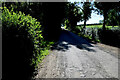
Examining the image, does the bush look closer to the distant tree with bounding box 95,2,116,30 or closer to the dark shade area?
the dark shade area

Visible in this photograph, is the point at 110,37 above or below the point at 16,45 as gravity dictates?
above

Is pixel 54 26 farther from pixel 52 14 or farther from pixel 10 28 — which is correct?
pixel 10 28

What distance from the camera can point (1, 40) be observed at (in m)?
3.19

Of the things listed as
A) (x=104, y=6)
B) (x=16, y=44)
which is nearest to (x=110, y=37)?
(x=104, y=6)

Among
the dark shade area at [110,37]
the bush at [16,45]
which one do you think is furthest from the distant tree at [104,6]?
the bush at [16,45]

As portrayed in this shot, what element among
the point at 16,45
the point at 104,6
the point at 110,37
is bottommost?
the point at 16,45

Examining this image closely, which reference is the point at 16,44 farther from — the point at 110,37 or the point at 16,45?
the point at 110,37

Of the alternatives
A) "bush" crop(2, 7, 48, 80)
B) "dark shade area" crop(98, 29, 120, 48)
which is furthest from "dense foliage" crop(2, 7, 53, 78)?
"dark shade area" crop(98, 29, 120, 48)

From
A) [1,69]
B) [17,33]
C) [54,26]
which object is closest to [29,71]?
[1,69]

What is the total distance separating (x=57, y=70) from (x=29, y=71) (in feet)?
4.46

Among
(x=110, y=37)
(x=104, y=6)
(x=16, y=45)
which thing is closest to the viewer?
(x=16, y=45)

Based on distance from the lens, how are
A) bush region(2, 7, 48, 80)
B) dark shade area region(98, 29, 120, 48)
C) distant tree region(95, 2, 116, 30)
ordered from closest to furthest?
bush region(2, 7, 48, 80) < dark shade area region(98, 29, 120, 48) < distant tree region(95, 2, 116, 30)

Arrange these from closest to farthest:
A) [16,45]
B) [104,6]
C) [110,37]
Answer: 1. [16,45]
2. [110,37]
3. [104,6]

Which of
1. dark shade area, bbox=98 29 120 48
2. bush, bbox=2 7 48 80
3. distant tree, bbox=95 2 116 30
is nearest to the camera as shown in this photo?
bush, bbox=2 7 48 80
